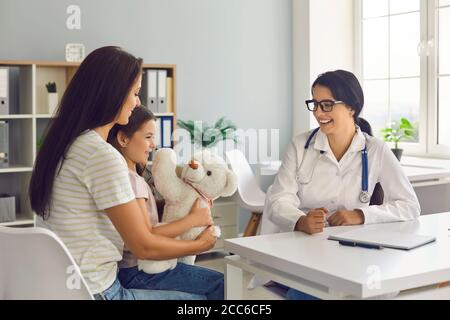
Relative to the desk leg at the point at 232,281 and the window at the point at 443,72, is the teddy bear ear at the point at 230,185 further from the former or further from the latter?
the window at the point at 443,72

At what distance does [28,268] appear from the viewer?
1.38 meters

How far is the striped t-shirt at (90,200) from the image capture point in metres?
1.62

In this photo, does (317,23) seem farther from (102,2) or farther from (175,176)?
(175,176)

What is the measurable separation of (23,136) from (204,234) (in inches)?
99.0

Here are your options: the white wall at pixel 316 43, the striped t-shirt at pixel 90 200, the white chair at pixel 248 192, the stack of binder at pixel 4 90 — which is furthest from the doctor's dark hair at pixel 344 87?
the white wall at pixel 316 43

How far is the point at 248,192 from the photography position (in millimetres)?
4574

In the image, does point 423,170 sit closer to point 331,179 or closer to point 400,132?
point 400,132

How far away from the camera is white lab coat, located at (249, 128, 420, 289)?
239cm

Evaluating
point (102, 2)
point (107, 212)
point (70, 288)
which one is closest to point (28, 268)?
point (70, 288)

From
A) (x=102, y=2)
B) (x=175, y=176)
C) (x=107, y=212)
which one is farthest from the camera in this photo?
(x=102, y=2)

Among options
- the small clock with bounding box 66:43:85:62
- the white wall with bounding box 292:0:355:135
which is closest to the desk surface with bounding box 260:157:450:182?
the white wall with bounding box 292:0:355:135

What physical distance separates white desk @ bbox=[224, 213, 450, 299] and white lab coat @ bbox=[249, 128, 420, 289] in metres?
0.38

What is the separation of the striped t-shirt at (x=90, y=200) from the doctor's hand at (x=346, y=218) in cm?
85

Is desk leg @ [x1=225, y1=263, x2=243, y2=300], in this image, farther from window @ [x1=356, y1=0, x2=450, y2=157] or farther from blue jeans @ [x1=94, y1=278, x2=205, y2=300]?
window @ [x1=356, y1=0, x2=450, y2=157]
